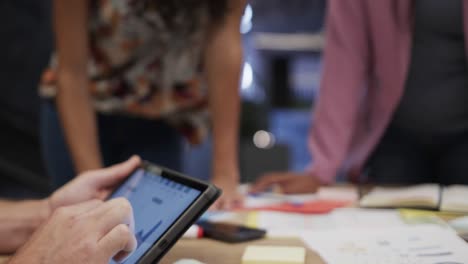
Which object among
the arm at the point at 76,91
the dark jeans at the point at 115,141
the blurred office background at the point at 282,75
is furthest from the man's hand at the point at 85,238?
the blurred office background at the point at 282,75

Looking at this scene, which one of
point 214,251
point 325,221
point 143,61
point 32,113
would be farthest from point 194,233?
point 32,113

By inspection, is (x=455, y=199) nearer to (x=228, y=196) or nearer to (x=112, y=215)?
(x=228, y=196)

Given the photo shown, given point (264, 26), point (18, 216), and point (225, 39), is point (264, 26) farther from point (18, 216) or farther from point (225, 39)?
point (18, 216)

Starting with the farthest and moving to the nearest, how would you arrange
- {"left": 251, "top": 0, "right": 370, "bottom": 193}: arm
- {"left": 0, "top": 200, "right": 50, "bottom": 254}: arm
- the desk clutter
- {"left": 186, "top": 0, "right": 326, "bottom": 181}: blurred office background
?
1. {"left": 186, "top": 0, "right": 326, "bottom": 181}: blurred office background
2. {"left": 251, "top": 0, "right": 370, "bottom": 193}: arm
3. {"left": 0, "top": 200, "right": 50, "bottom": 254}: arm
4. the desk clutter

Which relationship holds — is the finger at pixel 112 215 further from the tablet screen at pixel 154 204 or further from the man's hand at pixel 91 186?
the man's hand at pixel 91 186

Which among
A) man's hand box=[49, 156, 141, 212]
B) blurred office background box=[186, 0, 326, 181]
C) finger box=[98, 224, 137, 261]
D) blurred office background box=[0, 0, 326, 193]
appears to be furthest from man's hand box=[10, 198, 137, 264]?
blurred office background box=[186, 0, 326, 181]

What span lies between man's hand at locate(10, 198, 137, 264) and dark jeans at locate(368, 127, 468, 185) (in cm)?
72

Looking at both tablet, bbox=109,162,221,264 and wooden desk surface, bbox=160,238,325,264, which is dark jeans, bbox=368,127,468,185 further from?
tablet, bbox=109,162,221,264

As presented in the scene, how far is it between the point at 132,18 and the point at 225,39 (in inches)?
7.7

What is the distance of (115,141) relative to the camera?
4.26ft

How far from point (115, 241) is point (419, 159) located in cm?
78

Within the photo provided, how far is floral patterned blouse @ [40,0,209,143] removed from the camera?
1.17 meters

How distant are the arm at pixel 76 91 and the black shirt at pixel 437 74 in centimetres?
63

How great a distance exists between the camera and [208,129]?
139cm
